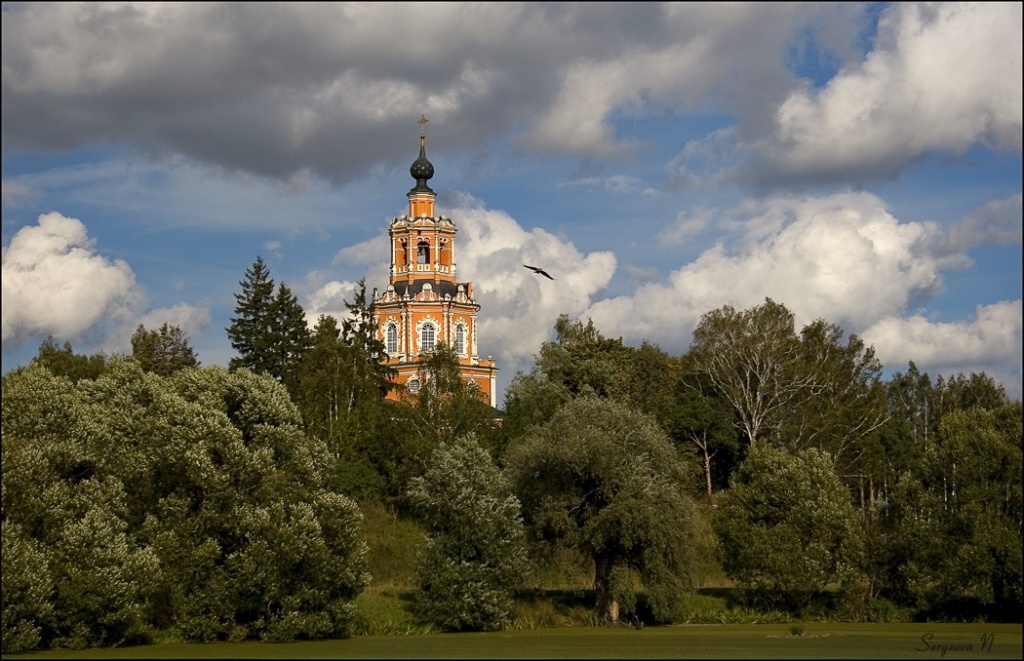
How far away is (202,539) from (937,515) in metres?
28.3

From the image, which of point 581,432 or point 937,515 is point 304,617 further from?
point 937,515

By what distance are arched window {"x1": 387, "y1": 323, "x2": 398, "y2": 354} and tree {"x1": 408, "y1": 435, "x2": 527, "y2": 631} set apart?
2207 inches

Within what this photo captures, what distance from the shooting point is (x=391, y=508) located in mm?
63969

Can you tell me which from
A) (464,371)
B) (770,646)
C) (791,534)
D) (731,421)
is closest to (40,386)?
(770,646)

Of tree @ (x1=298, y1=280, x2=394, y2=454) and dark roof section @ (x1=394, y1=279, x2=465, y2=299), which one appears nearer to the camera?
tree @ (x1=298, y1=280, x2=394, y2=454)

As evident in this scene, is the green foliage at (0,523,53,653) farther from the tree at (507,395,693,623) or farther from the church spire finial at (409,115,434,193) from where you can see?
the church spire finial at (409,115,434,193)

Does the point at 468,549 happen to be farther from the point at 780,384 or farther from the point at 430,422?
the point at 780,384

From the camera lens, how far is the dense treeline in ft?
143

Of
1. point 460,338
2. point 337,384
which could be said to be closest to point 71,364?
point 337,384

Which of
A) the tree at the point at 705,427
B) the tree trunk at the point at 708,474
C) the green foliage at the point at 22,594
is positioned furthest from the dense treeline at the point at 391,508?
the tree at the point at 705,427

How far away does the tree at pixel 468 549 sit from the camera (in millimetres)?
49594

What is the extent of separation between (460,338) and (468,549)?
195 feet

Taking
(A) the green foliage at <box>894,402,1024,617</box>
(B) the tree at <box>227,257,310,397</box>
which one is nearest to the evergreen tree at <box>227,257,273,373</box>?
(B) the tree at <box>227,257,310,397</box>

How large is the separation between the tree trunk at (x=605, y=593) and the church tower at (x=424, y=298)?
52954 millimetres
